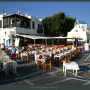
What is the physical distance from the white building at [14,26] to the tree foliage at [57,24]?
5886 millimetres

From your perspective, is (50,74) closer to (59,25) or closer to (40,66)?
(40,66)

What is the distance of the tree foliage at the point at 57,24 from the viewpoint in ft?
158

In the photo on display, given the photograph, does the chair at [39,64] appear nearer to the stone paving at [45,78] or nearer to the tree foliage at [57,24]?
the stone paving at [45,78]

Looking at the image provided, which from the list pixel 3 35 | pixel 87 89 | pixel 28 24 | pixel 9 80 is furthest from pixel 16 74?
pixel 28 24

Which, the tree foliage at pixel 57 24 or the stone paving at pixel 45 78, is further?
the tree foliage at pixel 57 24

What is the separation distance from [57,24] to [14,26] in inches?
533

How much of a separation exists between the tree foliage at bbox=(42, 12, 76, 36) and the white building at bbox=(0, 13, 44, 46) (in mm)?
5886

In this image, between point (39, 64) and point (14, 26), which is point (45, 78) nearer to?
point (39, 64)

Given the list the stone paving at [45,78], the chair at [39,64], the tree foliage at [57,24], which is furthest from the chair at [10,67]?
the tree foliage at [57,24]

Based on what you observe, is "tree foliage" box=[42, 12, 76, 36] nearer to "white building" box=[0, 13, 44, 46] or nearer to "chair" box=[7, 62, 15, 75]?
"white building" box=[0, 13, 44, 46]

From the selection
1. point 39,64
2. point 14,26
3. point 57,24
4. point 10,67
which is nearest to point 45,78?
point 10,67

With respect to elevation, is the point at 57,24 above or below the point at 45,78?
above

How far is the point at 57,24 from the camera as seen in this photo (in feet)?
163

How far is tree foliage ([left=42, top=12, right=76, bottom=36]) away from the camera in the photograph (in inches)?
1897
